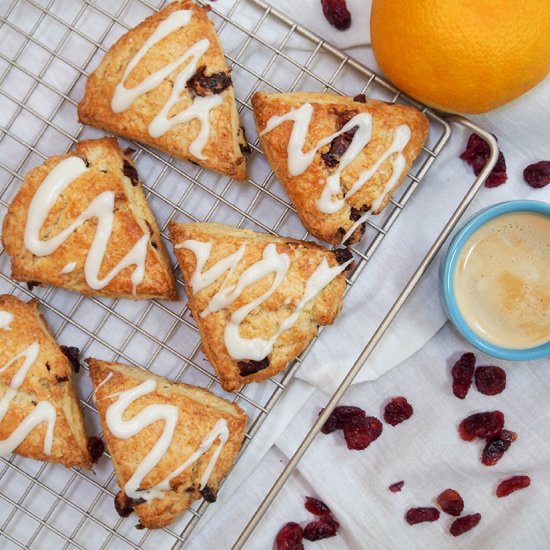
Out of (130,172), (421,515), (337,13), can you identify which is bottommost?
(421,515)

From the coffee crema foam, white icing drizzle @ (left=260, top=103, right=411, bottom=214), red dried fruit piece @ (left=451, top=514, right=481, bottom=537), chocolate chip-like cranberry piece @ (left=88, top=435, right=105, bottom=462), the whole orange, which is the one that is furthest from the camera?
red dried fruit piece @ (left=451, top=514, right=481, bottom=537)

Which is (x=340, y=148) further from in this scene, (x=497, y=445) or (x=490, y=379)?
(x=497, y=445)

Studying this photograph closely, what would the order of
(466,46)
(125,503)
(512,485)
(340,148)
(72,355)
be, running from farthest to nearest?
(512,485) < (72,355) < (125,503) < (340,148) < (466,46)

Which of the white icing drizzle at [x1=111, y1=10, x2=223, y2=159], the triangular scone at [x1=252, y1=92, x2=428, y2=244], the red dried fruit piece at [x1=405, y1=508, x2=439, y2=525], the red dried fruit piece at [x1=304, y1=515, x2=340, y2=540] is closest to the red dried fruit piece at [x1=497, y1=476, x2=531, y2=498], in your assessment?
the red dried fruit piece at [x1=405, y1=508, x2=439, y2=525]

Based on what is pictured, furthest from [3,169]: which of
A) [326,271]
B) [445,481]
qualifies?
[445,481]

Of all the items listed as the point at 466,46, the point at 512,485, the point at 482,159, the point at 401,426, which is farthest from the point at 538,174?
the point at 512,485

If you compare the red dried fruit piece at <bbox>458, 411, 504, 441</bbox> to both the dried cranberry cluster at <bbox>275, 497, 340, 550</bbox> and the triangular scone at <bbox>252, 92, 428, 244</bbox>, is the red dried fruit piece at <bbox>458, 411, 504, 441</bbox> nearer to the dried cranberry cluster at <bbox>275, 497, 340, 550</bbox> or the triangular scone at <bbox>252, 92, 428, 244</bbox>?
the dried cranberry cluster at <bbox>275, 497, 340, 550</bbox>

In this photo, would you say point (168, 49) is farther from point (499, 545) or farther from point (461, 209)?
point (499, 545)
